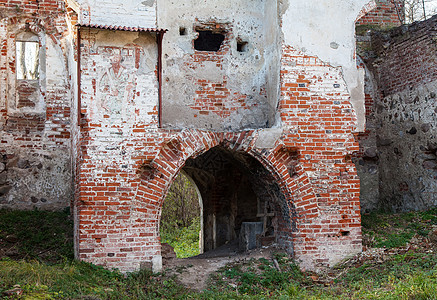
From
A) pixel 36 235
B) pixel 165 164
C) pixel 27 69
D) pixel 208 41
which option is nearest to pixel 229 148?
pixel 165 164

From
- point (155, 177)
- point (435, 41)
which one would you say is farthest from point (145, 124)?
point (435, 41)

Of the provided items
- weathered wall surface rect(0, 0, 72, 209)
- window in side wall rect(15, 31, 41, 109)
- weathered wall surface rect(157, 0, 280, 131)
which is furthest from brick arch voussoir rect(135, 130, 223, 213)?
window in side wall rect(15, 31, 41, 109)

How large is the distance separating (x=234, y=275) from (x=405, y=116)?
18.2 ft

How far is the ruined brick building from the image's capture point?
8188mm

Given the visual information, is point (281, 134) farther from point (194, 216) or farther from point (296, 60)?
point (194, 216)

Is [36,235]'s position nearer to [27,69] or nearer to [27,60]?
[27,69]

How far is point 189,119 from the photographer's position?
9.23 metres

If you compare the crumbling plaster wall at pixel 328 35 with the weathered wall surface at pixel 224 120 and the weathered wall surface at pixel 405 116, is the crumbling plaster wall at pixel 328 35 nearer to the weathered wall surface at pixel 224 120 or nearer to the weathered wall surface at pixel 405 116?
the weathered wall surface at pixel 224 120

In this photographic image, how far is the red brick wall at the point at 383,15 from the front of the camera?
1366cm

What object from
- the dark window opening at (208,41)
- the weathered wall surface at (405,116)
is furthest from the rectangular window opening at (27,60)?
the weathered wall surface at (405,116)

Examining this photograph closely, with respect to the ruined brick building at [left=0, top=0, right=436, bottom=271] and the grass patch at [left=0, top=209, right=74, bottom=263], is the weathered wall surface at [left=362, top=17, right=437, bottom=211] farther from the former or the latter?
the grass patch at [left=0, top=209, right=74, bottom=263]

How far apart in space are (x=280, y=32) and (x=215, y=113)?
179 cm

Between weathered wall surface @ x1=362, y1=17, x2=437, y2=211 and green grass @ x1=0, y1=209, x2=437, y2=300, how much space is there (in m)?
1.25

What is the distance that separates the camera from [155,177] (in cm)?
833
